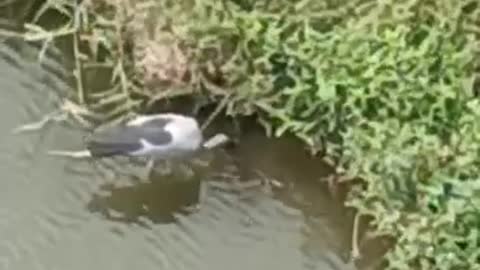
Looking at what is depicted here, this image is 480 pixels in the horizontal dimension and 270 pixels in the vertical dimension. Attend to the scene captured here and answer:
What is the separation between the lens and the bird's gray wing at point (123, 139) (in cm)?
378

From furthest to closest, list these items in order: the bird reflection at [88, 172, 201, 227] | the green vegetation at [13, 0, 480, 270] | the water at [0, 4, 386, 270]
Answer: the bird reflection at [88, 172, 201, 227], the water at [0, 4, 386, 270], the green vegetation at [13, 0, 480, 270]

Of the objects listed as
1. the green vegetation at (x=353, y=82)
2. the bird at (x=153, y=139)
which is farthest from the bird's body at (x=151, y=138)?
the green vegetation at (x=353, y=82)

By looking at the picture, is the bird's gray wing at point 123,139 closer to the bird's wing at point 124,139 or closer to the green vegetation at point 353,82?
the bird's wing at point 124,139

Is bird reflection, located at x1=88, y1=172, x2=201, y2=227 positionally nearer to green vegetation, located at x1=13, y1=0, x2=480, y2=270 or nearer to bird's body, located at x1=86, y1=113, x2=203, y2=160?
bird's body, located at x1=86, y1=113, x2=203, y2=160

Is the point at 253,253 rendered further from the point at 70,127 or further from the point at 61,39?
the point at 61,39

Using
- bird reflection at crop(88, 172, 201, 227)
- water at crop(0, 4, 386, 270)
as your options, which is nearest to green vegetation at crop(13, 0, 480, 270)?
water at crop(0, 4, 386, 270)

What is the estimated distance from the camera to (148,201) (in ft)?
12.4

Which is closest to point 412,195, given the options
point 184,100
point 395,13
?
point 395,13

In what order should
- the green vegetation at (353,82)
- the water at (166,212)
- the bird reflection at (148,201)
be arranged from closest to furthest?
the green vegetation at (353,82)
the water at (166,212)
the bird reflection at (148,201)

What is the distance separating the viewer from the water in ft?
11.9


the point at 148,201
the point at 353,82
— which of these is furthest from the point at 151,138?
the point at 353,82

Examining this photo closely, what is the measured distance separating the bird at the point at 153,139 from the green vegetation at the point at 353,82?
0.11 metres

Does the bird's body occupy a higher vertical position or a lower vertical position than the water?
higher

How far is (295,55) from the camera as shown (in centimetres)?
378
